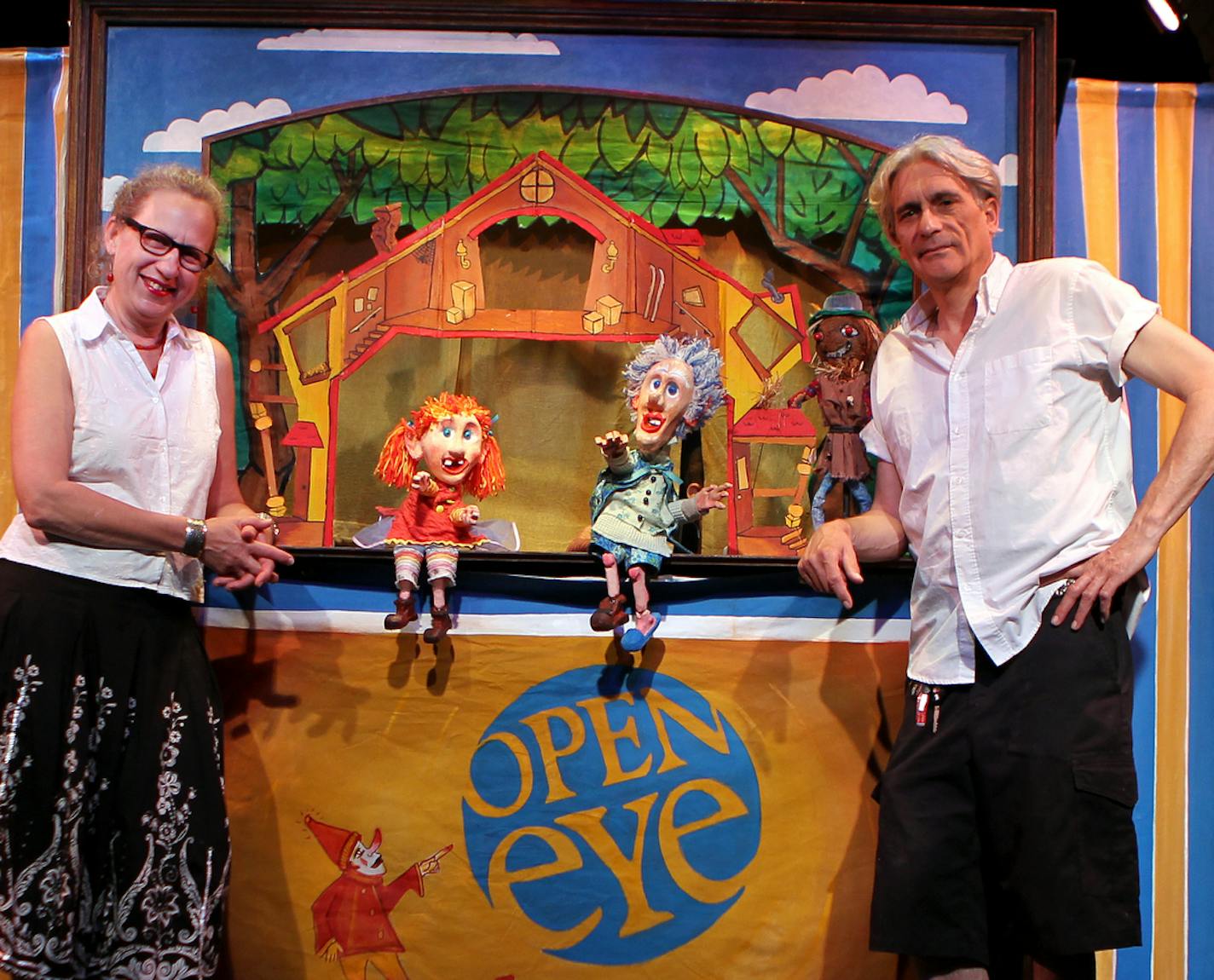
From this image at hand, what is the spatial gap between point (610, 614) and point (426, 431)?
632 millimetres

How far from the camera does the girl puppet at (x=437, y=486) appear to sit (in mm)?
2947

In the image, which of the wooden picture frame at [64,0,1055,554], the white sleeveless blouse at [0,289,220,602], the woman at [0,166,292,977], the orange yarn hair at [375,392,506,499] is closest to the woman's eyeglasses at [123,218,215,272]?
the woman at [0,166,292,977]

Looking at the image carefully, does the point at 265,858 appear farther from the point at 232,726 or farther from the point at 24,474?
the point at 24,474

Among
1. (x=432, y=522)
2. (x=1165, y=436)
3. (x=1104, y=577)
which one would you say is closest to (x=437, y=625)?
(x=432, y=522)

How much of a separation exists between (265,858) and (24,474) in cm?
108

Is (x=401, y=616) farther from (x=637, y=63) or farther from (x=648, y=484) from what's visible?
(x=637, y=63)

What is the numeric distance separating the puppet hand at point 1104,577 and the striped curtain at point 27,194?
2497mm

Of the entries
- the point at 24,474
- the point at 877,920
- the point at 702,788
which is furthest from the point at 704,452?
the point at 24,474

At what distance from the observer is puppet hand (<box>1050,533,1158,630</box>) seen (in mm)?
2256

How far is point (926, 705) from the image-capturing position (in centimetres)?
249

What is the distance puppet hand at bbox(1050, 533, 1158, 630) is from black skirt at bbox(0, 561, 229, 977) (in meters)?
1.68

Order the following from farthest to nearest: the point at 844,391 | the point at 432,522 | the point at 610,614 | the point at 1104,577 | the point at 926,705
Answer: the point at 844,391
the point at 432,522
the point at 610,614
the point at 926,705
the point at 1104,577

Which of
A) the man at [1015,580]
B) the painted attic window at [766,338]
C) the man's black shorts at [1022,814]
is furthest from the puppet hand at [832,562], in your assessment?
the painted attic window at [766,338]

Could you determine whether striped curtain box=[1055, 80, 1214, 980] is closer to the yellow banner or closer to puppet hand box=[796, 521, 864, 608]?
the yellow banner
